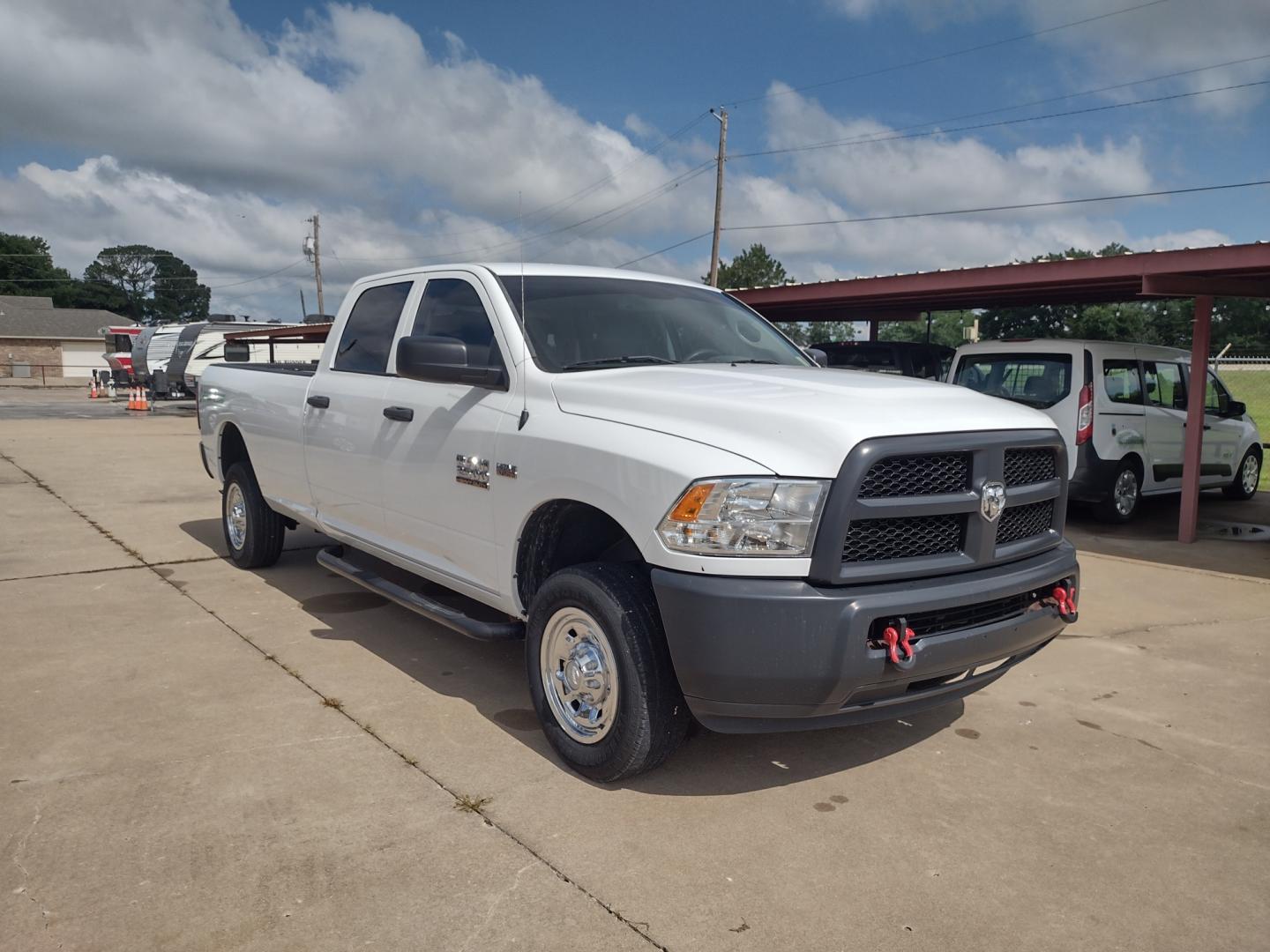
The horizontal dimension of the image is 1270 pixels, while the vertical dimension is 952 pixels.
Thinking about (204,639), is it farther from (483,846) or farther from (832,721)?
(832,721)

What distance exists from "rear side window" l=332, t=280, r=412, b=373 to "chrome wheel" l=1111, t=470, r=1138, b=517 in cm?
782

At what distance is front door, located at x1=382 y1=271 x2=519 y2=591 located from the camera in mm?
4109

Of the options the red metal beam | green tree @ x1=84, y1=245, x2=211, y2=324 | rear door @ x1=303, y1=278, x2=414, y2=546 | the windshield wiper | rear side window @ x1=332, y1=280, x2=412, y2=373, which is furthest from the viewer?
green tree @ x1=84, y1=245, x2=211, y2=324

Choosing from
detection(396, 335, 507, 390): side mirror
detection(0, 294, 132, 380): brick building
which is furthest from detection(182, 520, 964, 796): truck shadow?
detection(0, 294, 132, 380): brick building

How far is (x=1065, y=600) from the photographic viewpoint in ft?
12.2

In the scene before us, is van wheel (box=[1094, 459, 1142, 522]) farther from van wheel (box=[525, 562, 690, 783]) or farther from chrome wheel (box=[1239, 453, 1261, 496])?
van wheel (box=[525, 562, 690, 783])

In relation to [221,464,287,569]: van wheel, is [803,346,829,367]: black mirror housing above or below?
above

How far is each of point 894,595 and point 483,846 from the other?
5.08 feet

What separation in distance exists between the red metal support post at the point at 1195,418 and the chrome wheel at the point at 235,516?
329 inches

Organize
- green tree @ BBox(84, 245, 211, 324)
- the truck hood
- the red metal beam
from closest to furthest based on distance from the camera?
the truck hood, the red metal beam, green tree @ BBox(84, 245, 211, 324)

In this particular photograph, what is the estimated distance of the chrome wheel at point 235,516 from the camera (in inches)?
272

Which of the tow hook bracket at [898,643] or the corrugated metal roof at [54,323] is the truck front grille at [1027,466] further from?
the corrugated metal roof at [54,323]

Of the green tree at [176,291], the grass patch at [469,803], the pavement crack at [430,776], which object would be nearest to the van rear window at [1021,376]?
the pavement crack at [430,776]

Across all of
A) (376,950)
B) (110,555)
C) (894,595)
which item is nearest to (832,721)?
(894,595)
